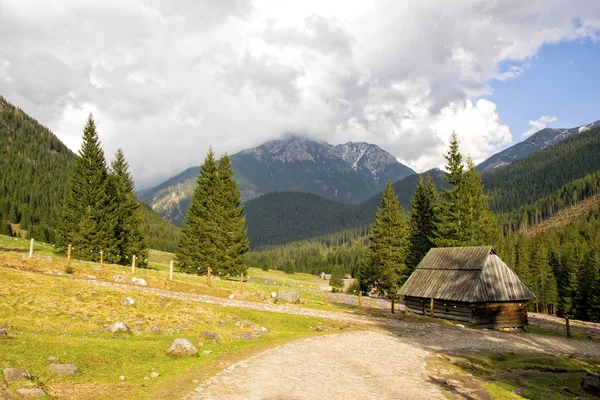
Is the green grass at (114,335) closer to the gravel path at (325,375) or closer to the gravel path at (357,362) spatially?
the gravel path at (325,375)

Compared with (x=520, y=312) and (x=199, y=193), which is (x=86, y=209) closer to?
(x=199, y=193)

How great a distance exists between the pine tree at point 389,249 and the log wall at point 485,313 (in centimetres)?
2200

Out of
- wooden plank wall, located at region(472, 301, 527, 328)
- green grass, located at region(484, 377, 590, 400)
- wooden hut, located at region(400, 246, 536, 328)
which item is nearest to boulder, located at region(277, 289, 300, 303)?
wooden hut, located at region(400, 246, 536, 328)

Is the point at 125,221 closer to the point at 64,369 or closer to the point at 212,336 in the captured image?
the point at 212,336

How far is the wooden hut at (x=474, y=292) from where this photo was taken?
3862cm

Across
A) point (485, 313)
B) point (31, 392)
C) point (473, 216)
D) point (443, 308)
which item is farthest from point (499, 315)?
point (31, 392)

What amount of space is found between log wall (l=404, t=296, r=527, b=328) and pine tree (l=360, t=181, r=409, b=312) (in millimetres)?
22003

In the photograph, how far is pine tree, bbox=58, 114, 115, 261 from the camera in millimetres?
51688

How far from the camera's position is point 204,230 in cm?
5666

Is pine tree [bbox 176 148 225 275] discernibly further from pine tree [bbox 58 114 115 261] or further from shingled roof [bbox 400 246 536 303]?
shingled roof [bbox 400 246 536 303]

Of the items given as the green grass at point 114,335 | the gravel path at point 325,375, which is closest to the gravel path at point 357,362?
the gravel path at point 325,375

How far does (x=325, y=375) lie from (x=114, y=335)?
9.96 metres

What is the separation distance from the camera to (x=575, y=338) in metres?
36.7

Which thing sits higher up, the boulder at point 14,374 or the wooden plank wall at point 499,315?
the boulder at point 14,374
